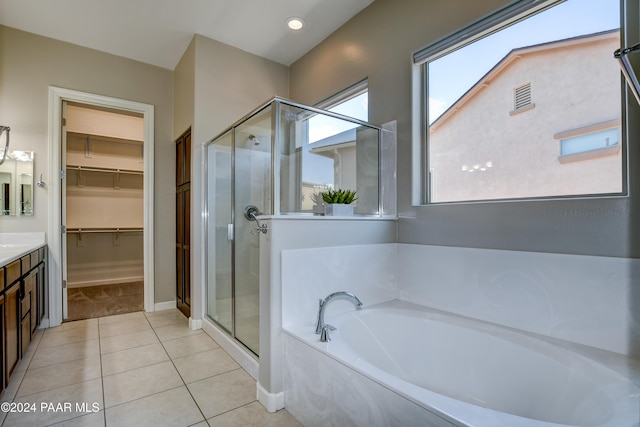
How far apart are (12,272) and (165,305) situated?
6.09 feet

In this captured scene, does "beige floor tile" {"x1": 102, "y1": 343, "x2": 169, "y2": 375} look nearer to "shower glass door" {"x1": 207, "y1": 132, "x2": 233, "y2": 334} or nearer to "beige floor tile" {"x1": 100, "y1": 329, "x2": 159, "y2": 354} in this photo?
"beige floor tile" {"x1": 100, "y1": 329, "x2": 159, "y2": 354}

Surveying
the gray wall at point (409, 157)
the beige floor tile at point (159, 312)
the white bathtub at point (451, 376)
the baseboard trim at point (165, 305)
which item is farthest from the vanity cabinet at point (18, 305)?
the gray wall at point (409, 157)

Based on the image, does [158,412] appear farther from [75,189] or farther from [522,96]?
[75,189]

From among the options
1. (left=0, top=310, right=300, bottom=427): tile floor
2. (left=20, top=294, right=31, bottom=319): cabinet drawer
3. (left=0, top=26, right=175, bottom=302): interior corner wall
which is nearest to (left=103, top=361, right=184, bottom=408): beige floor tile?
(left=0, top=310, right=300, bottom=427): tile floor

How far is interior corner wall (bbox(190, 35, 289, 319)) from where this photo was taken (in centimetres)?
296

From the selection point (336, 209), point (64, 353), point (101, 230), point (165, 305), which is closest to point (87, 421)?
point (64, 353)

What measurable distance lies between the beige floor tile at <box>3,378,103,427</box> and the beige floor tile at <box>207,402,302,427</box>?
2.34 ft

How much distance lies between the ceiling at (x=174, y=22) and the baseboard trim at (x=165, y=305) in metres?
2.75

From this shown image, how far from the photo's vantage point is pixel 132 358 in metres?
2.31

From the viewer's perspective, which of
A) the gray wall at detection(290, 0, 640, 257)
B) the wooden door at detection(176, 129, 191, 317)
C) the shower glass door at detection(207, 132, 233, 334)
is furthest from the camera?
the wooden door at detection(176, 129, 191, 317)

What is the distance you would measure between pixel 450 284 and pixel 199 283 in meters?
2.24

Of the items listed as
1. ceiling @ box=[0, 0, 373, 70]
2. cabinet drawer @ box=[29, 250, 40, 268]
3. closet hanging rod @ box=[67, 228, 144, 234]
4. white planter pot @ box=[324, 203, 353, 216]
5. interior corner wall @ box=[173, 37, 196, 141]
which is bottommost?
cabinet drawer @ box=[29, 250, 40, 268]

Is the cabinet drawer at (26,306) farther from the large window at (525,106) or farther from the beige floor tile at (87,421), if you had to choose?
the large window at (525,106)

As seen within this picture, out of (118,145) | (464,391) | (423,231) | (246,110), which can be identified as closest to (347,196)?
(423,231)
